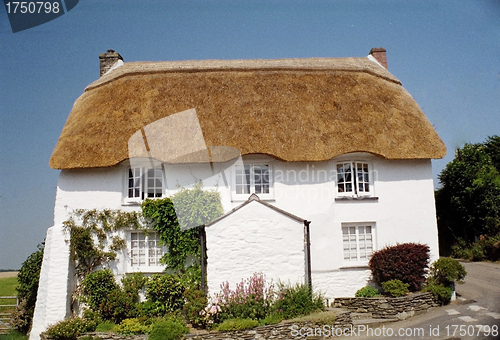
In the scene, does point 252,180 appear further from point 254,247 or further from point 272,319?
point 272,319

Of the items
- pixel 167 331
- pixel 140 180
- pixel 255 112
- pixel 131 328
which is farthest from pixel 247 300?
pixel 255 112

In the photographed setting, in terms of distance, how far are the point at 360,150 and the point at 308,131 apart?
1606mm

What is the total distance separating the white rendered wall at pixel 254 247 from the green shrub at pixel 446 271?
4.14 meters

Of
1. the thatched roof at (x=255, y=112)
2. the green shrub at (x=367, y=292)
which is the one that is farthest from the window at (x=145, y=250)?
the green shrub at (x=367, y=292)

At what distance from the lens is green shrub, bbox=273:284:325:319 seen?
10055 millimetres

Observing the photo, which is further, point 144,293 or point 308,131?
point 308,131

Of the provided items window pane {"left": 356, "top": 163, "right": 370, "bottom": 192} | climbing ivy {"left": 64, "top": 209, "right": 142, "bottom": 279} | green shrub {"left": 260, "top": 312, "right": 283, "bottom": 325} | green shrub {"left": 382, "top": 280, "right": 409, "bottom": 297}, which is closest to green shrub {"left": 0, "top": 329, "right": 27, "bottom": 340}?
climbing ivy {"left": 64, "top": 209, "right": 142, "bottom": 279}

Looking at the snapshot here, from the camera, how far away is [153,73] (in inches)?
553

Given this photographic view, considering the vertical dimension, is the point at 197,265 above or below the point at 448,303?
above

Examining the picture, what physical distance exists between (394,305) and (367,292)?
0.90 m

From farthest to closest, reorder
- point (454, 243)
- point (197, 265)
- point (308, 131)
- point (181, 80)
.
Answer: point (454, 243)
point (181, 80)
point (308, 131)
point (197, 265)

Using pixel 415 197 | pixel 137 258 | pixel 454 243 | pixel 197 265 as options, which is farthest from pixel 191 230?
pixel 454 243

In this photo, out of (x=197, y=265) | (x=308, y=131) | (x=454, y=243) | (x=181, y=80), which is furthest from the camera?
(x=454, y=243)

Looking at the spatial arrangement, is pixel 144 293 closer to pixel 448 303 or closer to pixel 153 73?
pixel 153 73
